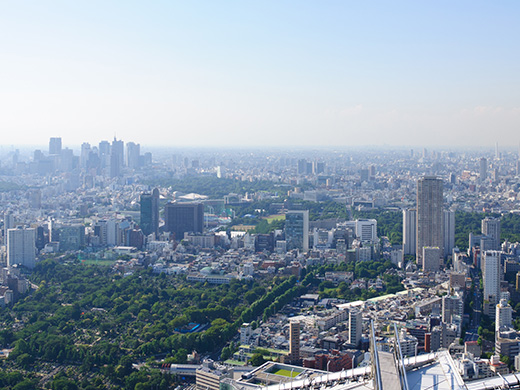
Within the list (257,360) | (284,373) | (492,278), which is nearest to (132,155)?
(492,278)

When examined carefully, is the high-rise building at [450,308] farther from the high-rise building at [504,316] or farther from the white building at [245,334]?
the white building at [245,334]

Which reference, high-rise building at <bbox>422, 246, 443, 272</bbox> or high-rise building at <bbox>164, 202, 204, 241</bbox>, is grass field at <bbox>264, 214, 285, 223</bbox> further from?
high-rise building at <bbox>422, 246, 443, 272</bbox>

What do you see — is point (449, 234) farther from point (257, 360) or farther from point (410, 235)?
point (257, 360)

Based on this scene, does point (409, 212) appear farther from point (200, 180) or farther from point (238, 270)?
point (200, 180)

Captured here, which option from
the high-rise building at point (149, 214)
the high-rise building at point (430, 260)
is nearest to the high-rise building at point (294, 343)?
the high-rise building at point (430, 260)

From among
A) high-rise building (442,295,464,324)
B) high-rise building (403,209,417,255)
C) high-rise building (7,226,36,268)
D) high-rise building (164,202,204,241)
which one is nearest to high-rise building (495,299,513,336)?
high-rise building (442,295,464,324)

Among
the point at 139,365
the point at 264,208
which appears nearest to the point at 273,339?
the point at 139,365
